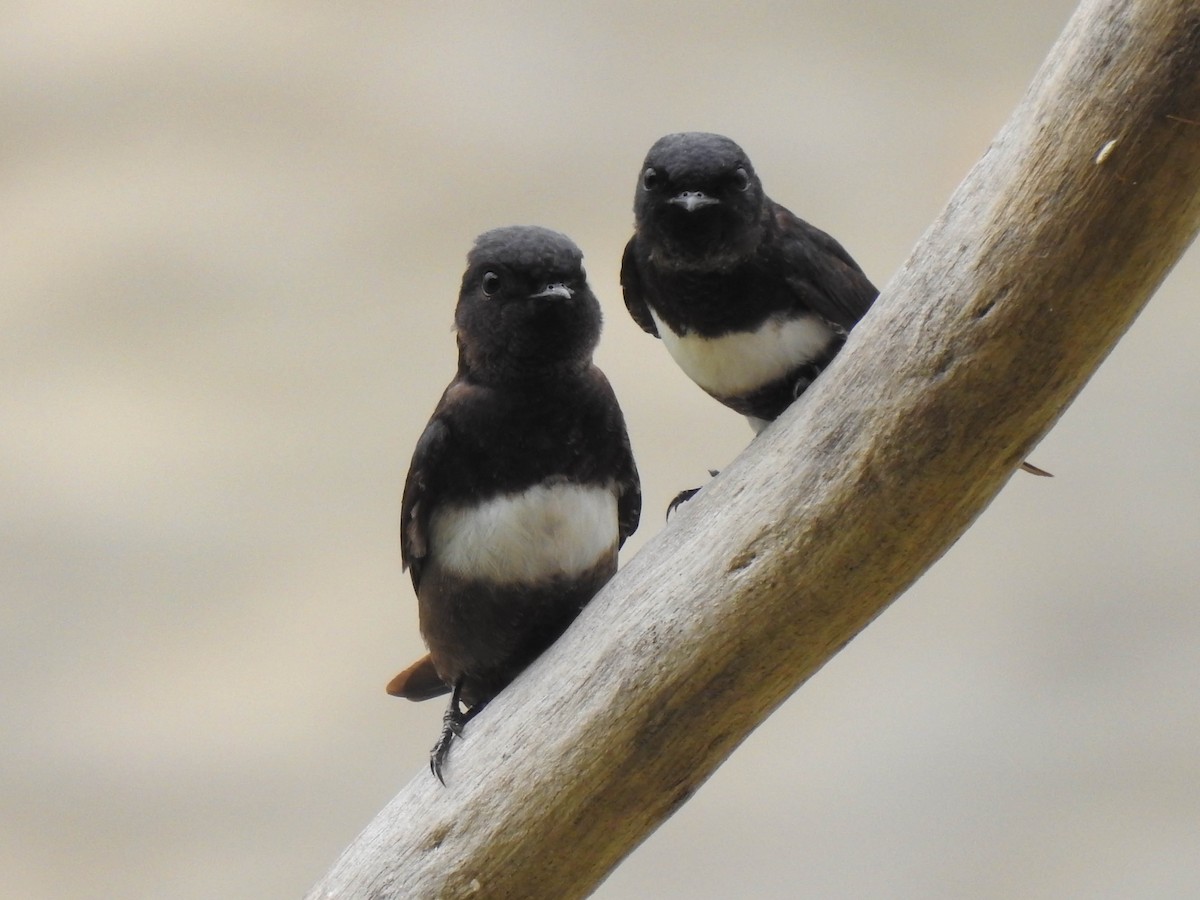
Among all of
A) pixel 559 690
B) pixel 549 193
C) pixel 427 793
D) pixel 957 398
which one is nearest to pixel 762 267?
pixel 957 398

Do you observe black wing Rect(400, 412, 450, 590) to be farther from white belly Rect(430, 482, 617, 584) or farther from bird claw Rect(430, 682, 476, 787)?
bird claw Rect(430, 682, 476, 787)

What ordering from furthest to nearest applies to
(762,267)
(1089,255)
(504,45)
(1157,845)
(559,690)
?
1. (504,45)
2. (1157,845)
3. (762,267)
4. (559,690)
5. (1089,255)

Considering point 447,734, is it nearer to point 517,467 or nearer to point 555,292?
point 517,467

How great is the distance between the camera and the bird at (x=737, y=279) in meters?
1.70

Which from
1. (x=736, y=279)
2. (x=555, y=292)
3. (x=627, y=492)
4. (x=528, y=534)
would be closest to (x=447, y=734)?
(x=528, y=534)

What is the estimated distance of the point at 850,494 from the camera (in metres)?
1.46

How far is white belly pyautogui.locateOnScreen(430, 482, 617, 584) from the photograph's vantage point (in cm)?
170

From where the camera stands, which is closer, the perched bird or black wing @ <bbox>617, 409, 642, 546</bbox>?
the perched bird

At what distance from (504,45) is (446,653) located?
7.29 feet

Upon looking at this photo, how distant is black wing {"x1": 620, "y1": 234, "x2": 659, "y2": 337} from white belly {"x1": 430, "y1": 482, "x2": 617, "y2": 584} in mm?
272

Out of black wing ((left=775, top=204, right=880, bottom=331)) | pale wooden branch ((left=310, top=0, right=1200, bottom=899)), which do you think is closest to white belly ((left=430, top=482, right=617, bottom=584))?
pale wooden branch ((left=310, top=0, right=1200, bottom=899))

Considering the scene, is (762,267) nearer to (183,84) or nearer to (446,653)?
(446,653)

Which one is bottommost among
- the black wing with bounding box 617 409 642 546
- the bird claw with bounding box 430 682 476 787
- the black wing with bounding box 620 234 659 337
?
the bird claw with bounding box 430 682 476 787

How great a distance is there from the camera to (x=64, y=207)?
3.49m
